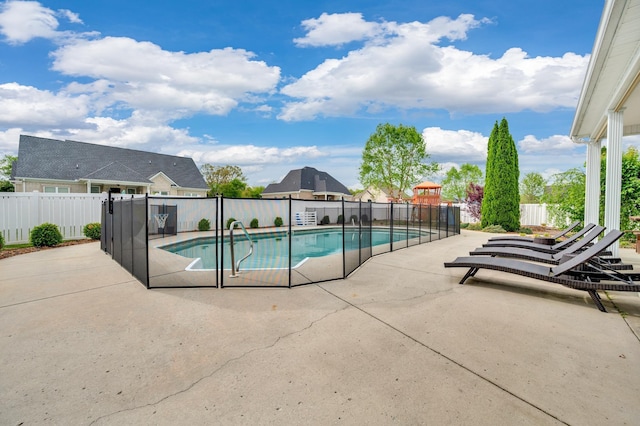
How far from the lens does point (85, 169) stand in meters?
18.5

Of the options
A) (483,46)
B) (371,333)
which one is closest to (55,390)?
(371,333)

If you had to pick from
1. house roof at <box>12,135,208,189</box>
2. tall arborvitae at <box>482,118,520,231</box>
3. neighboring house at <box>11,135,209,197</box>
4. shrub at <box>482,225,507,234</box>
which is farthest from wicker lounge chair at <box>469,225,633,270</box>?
house roof at <box>12,135,208,189</box>

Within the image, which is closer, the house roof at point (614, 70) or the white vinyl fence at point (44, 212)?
the house roof at point (614, 70)

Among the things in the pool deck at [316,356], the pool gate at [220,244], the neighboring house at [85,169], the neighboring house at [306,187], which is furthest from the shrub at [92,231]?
the neighboring house at [306,187]

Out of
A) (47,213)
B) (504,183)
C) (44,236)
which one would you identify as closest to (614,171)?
(504,183)

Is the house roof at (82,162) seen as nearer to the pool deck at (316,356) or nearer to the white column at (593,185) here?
the pool deck at (316,356)

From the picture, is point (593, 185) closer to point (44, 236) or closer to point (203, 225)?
point (203, 225)

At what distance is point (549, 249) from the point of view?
6375 millimetres

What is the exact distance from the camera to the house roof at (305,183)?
100 feet

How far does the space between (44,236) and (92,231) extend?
1.96m

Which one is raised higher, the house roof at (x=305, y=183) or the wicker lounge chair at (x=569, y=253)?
the house roof at (x=305, y=183)

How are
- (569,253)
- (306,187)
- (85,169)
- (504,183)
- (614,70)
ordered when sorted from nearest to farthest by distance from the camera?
(614,70) < (569,253) < (504,183) < (85,169) < (306,187)

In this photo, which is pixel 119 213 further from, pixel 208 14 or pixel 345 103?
pixel 345 103

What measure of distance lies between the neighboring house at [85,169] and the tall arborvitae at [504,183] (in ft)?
73.3
